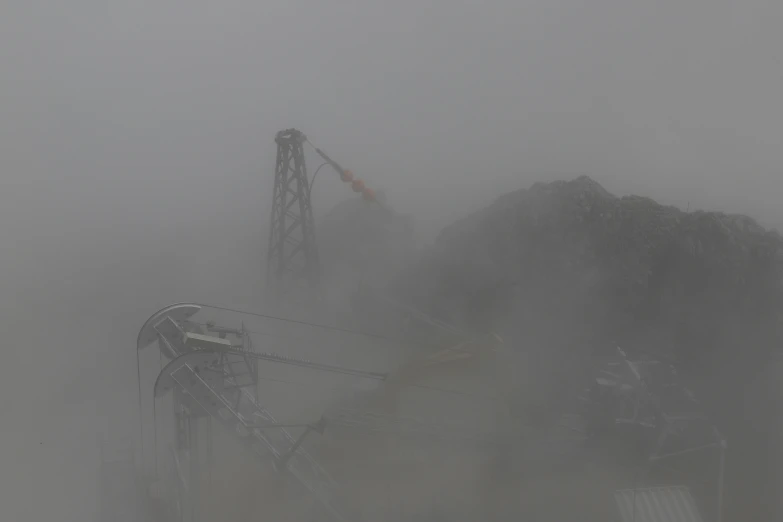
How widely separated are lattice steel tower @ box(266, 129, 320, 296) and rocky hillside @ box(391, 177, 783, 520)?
314cm

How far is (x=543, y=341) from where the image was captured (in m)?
16.7

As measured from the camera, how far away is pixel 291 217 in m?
18.0

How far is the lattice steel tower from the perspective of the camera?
1720 centimetres

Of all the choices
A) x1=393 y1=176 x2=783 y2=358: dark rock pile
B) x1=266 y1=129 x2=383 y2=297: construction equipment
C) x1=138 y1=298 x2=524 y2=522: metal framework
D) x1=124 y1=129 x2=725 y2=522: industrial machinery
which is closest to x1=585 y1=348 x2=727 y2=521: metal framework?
x1=124 y1=129 x2=725 y2=522: industrial machinery

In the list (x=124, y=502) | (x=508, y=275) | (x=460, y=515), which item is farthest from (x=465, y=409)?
(x=124, y=502)

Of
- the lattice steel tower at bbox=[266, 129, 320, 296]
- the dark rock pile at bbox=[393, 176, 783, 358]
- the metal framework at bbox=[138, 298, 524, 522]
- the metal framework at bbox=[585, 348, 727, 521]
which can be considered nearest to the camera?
the metal framework at bbox=[138, 298, 524, 522]

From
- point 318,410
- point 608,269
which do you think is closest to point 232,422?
point 318,410

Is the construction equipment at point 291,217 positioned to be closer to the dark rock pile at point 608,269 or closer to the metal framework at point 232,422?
the dark rock pile at point 608,269

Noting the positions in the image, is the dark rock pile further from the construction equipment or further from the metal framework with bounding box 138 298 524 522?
the metal framework with bounding box 138 298 524 522

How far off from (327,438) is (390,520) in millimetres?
2873

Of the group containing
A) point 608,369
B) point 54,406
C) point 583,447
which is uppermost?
point 608,369

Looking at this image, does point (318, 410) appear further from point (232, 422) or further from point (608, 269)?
point (608, 269)

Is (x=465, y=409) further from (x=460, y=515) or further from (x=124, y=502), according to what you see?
(x=124, y=502)

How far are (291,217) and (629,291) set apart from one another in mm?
9546
